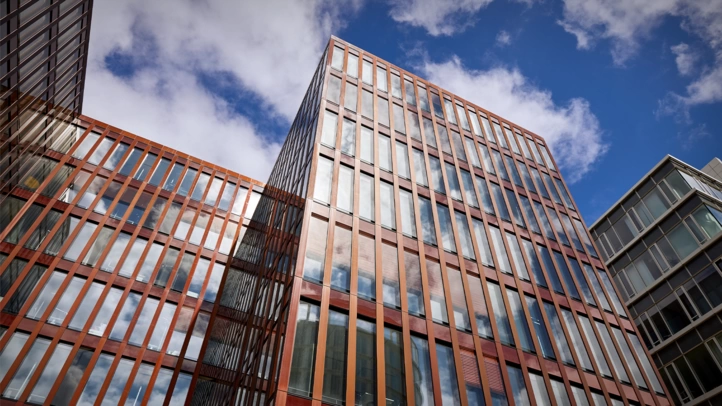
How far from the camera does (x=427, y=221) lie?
25.8m

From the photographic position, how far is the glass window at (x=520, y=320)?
74.4ft

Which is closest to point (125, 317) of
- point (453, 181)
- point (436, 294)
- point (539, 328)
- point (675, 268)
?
point (436, 294)

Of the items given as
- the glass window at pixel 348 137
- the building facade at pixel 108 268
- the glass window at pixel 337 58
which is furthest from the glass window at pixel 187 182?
the glass window at pixel 348 137

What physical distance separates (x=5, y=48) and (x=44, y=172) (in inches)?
696

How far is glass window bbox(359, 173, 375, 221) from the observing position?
23453 millimetres

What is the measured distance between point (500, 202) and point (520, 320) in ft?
34.1

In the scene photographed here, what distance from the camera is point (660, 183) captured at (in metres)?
39.4

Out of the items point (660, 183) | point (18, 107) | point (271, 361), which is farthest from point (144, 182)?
point (660, 183)

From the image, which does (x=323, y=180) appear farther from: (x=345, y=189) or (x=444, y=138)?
(x=444, y=138)

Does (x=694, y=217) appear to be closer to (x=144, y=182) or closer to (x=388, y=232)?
(x=388, y=232)

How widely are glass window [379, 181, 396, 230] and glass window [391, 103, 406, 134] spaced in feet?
22.1

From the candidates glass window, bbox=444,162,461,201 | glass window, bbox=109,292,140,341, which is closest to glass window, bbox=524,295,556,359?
glass window, bbox=444,162,461,201

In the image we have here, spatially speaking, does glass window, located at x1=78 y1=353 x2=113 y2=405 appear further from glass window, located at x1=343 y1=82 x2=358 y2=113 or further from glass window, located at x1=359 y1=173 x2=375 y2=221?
glass window, located at x1=343 y1=82 x2=358 y2=113

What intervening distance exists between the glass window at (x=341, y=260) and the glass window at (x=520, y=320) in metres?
9.69
